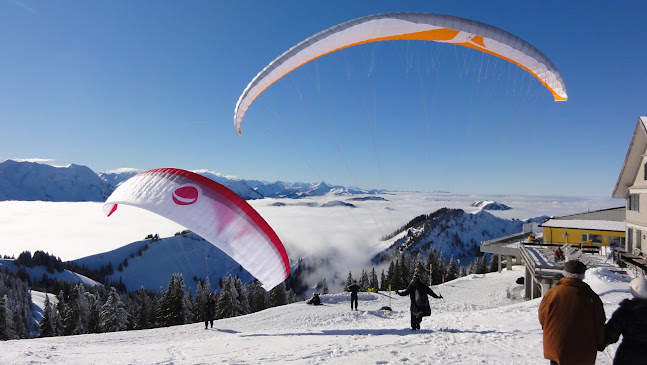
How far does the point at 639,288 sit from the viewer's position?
8.68ft

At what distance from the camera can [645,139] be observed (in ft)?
47.5

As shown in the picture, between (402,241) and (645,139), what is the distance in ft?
599

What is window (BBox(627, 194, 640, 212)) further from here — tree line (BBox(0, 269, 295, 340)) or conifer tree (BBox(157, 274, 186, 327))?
conifer tree (BBox(157, 274, 186, 327))

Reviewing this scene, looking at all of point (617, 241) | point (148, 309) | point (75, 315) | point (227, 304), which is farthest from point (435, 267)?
point (75, 315)

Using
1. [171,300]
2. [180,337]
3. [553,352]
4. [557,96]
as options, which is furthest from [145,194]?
[171,300]

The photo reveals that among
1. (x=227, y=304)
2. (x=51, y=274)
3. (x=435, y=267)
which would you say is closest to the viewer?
(x=227, y=304)

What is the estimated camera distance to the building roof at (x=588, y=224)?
2450 cm

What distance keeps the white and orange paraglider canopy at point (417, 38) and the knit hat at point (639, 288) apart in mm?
7674

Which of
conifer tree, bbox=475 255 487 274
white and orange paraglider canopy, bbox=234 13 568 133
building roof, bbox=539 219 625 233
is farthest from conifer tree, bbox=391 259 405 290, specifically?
white and orange paraglider canopy, bbox=234 13 568 133

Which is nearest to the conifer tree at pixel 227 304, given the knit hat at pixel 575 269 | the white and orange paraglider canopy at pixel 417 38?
the white and orange paraglider canopy at pixel 417 38

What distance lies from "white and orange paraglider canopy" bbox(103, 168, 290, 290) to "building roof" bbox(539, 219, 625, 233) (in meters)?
25.9

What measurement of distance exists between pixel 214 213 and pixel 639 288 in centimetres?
824

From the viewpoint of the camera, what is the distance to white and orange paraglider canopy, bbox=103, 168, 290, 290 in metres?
8.65

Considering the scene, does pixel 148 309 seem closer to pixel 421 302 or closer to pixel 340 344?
pixel 340 344
